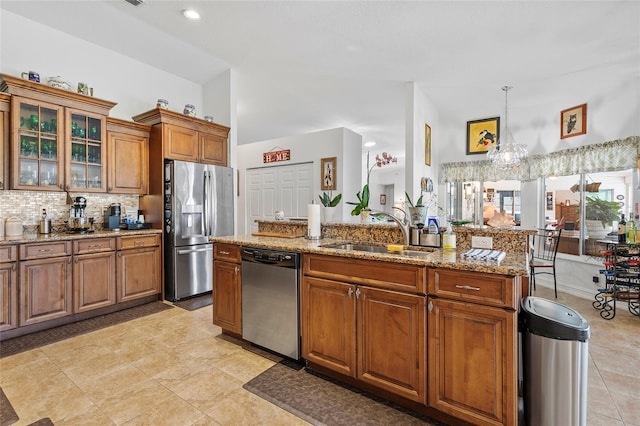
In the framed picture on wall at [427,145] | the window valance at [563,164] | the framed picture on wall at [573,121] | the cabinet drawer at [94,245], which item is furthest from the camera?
the framed picture on wall at [427,145]

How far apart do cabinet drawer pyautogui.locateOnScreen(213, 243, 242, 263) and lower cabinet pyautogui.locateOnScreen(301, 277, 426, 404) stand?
0.74 metres

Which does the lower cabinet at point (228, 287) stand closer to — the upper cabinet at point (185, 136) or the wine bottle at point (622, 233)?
the upper cabinet at point (185, 136)

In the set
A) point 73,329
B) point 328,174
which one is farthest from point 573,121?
point 73,329

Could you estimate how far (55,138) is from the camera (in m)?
3.16

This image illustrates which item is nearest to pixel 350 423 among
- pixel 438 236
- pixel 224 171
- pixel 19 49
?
pixel 438 236

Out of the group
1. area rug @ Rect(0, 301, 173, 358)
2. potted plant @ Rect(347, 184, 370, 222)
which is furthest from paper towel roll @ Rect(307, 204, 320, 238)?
area rug @ Rect(0, 301, 173, 358)

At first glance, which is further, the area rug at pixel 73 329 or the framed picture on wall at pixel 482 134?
the framed picture on wall at pixel 482 134

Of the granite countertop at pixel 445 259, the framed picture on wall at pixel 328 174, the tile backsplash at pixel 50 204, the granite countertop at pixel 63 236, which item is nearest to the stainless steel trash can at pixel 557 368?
the granite countertop at pixel 445 259

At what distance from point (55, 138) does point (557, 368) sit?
175 inches

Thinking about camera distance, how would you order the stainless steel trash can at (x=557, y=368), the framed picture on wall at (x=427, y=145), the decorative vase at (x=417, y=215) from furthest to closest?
the framed picture on wall at (x=427, y=145), the decorative vase at (x=417, y=215), the stainless steel trash can at (x=557, y=368)

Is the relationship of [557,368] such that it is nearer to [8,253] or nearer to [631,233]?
[631,233]

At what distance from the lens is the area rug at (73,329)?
2.60m

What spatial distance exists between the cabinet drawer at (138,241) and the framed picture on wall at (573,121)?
242 inches

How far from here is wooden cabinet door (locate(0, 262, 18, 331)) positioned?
2654 mm
